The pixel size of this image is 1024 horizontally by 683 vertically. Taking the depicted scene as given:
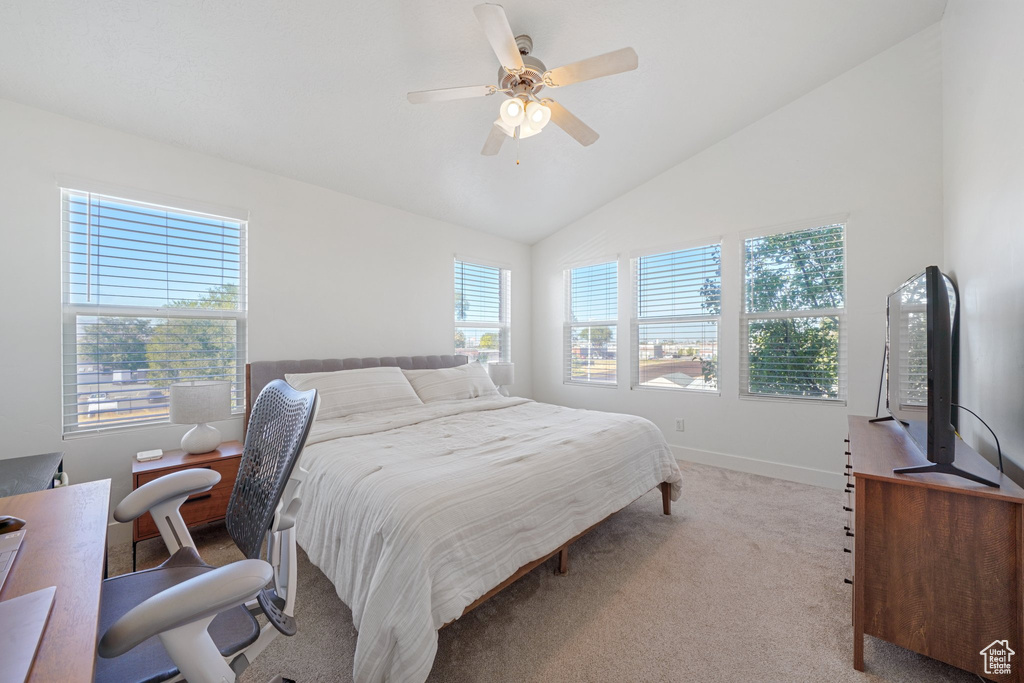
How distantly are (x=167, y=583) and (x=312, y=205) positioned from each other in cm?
287

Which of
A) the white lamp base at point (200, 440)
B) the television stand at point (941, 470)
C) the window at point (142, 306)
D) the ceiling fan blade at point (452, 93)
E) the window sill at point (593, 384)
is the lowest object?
the white lamp base at point (200, 440)

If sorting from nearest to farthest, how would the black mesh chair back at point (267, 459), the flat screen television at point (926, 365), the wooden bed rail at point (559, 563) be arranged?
the black mesh chair back at point (267, 459), the flat screen television at point (926, 365), the wooden bed rail at point (559, 563)

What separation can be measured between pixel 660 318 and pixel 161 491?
3.99 m

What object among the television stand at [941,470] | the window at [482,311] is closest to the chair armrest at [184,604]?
the television stand at [941,470]

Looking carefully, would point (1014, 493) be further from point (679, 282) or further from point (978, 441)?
point (679, 282)

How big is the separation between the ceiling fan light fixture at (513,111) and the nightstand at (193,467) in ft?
7.70

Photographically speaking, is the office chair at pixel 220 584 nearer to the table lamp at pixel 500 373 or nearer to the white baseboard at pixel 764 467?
the table lamp at pixel 500 373

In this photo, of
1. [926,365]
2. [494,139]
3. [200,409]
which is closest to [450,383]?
[200,409]

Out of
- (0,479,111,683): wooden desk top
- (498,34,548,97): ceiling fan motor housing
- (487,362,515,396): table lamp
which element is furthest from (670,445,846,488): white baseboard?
(0,479,111,683): wooden desk top

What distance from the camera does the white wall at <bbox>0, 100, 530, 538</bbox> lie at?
7.13ft

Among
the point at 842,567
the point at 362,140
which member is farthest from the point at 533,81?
the point at 842,567

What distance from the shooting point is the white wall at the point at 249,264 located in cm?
217

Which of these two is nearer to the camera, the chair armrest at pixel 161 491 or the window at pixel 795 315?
the chair armrest at pixel 161 491

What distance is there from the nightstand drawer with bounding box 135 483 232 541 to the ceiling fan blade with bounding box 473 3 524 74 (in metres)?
2.68
